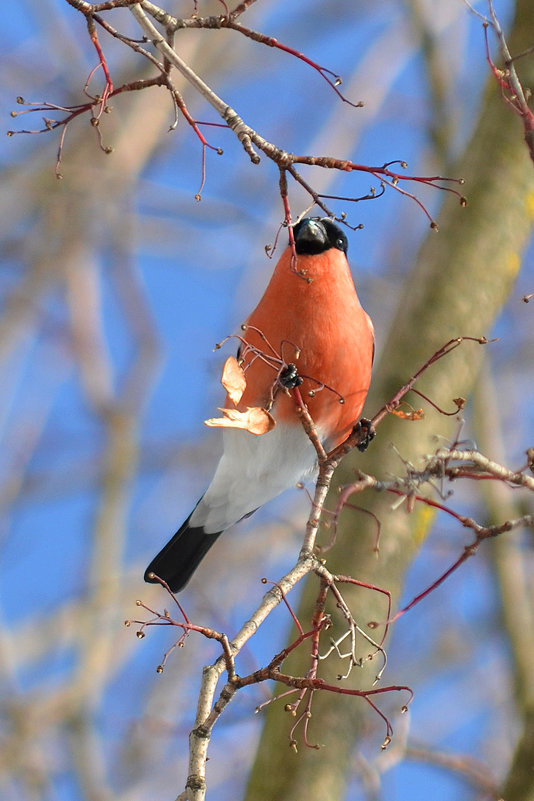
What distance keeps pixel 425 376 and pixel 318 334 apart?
40cm

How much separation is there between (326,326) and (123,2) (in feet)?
4.18

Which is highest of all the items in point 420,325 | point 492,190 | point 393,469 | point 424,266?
point 492,190

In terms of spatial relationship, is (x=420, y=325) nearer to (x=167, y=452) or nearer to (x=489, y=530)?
(x=489, y=530)

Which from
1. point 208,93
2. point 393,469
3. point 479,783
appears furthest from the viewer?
point 393,469

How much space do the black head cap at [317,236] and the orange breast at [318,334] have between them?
0.11 feet

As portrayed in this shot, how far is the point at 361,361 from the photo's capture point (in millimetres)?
2730

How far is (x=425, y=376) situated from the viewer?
2791 millimetres

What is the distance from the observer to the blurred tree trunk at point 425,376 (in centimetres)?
253

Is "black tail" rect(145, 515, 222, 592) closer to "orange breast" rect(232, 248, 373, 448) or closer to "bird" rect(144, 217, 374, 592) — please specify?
"bird" rect(144, 217, 374, 592)

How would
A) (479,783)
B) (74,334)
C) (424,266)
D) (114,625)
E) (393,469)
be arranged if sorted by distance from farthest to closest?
(74,334)
(114,625)
(424,266)
(393,469)
(479,783)

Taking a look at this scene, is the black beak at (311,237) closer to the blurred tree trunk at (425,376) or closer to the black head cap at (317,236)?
the black head cap at (317,236)

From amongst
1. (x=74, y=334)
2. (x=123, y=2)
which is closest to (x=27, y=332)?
(x=74, y=334)

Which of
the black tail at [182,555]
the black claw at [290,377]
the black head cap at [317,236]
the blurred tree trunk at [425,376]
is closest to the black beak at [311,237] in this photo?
the black head cap at [317,236]

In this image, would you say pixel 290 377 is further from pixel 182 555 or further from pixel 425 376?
pixel 182 555
